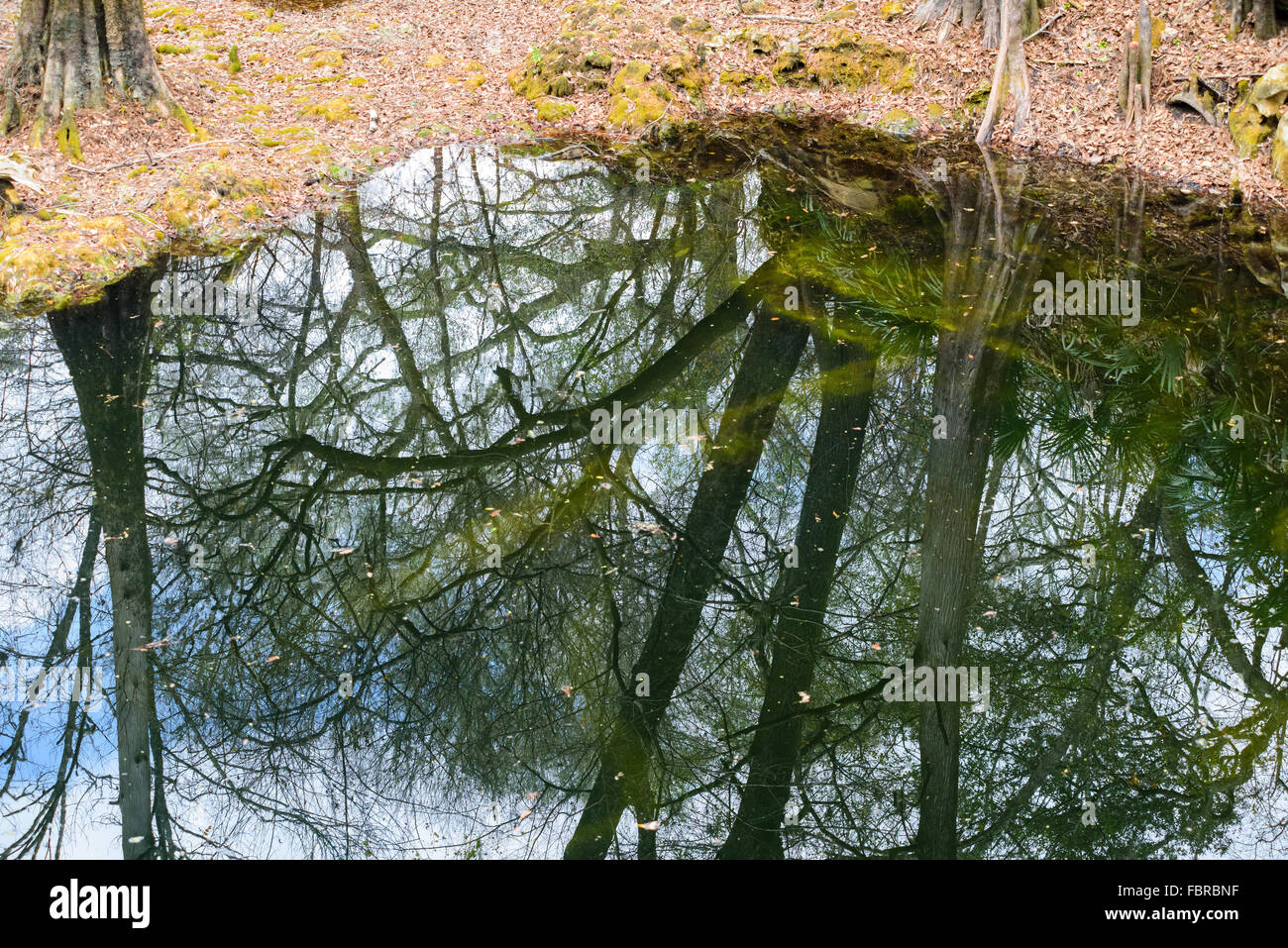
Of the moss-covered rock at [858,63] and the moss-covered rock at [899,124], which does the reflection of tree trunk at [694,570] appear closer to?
the moss-covered rock at [899,124]

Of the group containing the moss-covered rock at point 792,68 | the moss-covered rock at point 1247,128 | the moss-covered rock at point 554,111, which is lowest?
the moss-covered rock at point 1247,128

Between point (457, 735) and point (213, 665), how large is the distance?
1.40m

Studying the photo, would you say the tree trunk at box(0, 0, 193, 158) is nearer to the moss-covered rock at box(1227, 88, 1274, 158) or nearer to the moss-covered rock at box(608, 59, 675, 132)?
the moss-covered rock at box(608, 59, 675, 132)

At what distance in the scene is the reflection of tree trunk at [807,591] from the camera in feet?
15.3

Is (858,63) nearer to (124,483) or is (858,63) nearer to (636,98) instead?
(636,98)

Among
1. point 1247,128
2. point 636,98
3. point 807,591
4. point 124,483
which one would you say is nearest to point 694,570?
point 807,591

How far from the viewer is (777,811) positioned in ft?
15.3

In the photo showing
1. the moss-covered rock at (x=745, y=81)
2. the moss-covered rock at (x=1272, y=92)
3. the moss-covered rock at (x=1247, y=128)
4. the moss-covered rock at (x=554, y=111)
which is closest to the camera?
the moss-covered rock at (x=1272, y=92)

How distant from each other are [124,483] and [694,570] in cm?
373

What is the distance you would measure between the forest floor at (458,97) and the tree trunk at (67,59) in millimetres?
180

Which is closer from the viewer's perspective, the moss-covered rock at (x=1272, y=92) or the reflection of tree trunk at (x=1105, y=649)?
the reflection of tree trunk at (x=1105, y=649)

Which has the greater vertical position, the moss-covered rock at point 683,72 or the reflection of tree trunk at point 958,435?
the moss-covered rock at point 683,72

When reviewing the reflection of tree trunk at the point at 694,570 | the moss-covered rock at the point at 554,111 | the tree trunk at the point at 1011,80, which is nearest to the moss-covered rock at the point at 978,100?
the tree trunk at the point at 1011,80

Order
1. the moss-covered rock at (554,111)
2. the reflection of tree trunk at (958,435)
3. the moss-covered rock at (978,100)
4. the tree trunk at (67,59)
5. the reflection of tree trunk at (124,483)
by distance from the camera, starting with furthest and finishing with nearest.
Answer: the moss-covered rock at (554,111)
the moss-covered rock at (978,100)
the tree trunk at (67,59)
the reflection of tree trunk at (958,435)
the reflection of tree trunk at (124,483)
